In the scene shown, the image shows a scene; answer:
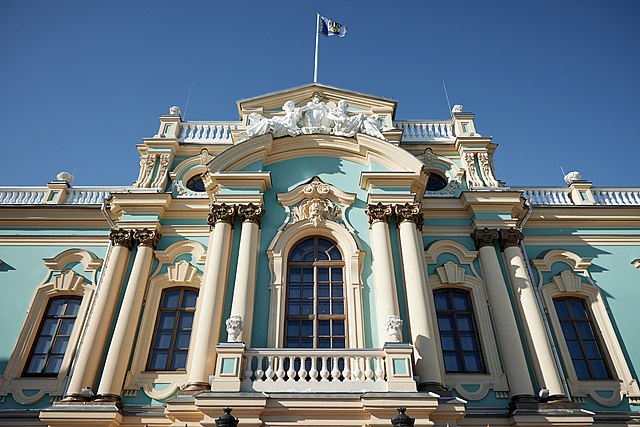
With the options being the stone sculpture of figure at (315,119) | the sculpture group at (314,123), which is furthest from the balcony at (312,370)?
the stone sculpture of figure at (315,119)

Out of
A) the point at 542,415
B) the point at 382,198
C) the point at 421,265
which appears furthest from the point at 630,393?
the point at 382,198

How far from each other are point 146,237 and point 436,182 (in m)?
9.42

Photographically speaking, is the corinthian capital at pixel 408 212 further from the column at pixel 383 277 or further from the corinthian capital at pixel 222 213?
the corinthian capital at pixel 222 213

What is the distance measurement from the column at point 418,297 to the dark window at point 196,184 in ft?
21.9

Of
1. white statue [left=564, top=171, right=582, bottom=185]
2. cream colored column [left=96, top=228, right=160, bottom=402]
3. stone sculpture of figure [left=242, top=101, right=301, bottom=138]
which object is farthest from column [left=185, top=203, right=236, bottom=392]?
white statue [left=564, top=171, right=582, bottom=185]

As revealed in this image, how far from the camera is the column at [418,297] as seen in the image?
37.2ft

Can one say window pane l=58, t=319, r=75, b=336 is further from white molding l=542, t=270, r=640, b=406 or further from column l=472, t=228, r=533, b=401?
white molding l=542, t=270, r=640, b=406

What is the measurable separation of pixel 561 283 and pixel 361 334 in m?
6.60

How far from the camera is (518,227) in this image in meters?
15.1

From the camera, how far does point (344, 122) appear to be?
52.2 feet

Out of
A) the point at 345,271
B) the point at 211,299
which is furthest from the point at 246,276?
the point at 345,271

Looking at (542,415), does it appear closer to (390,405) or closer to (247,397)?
(390,405)

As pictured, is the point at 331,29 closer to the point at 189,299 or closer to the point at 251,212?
the point at 251,212

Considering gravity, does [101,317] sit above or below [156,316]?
below
